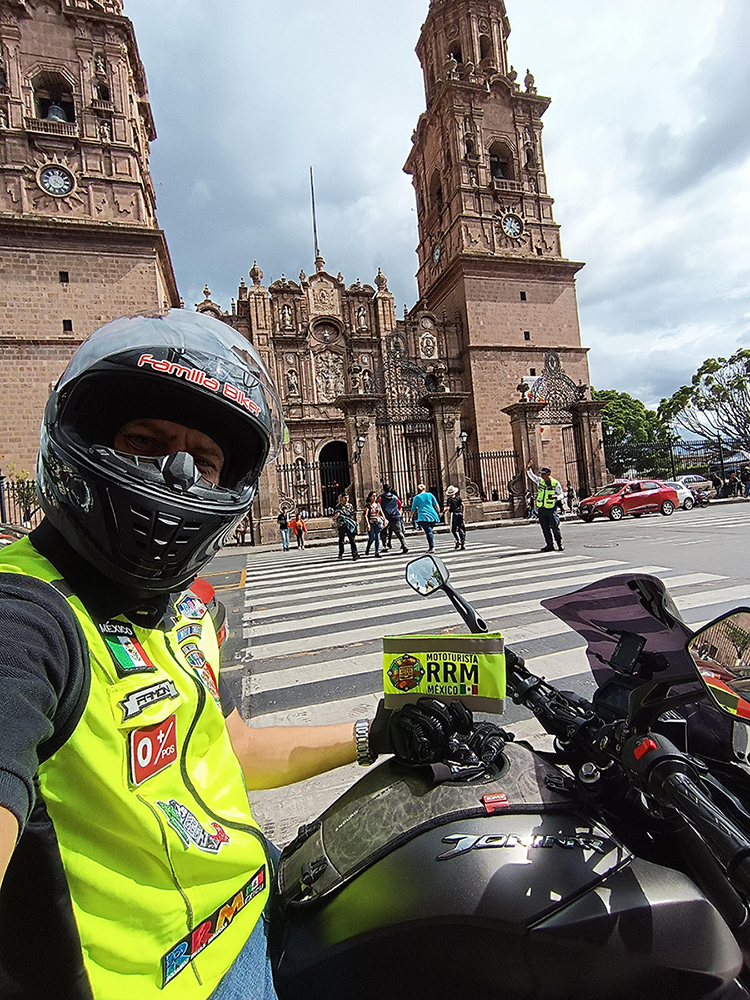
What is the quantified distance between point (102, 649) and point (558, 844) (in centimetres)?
96

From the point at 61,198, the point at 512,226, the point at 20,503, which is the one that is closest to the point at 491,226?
the point at 512,226

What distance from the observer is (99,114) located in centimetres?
2134

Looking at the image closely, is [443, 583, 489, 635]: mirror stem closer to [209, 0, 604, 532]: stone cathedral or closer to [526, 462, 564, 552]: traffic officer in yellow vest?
[526, 462, 564, 552]: traffic officer in yellow vest

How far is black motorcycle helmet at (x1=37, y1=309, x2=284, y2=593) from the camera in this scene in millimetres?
941

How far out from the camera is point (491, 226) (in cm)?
2672

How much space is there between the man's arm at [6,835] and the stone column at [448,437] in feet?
60.5

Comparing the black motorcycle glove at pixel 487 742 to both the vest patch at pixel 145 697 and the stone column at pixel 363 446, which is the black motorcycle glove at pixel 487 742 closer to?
the vest patch at pixel 145 697

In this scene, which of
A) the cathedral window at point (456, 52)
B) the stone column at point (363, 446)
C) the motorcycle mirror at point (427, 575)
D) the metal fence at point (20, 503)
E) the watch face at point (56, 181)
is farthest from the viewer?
the cathedral window at point (456, 52)

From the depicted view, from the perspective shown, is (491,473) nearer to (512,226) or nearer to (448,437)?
(448,437)

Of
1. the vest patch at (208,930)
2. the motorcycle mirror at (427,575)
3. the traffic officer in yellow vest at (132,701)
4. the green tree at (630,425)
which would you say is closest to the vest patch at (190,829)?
the traffic officer in yellow vest at (132,701)

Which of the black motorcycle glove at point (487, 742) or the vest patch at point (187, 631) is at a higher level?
the vest patch at point (187, 631)

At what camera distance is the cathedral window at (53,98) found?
21.3 m

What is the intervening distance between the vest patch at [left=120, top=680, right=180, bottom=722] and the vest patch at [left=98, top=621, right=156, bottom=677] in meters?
0.03

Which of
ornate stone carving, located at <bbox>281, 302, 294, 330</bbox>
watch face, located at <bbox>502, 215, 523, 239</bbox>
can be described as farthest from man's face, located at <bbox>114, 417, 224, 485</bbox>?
watch face, located at <bbox>502, 215, 523, 239</bbox>
